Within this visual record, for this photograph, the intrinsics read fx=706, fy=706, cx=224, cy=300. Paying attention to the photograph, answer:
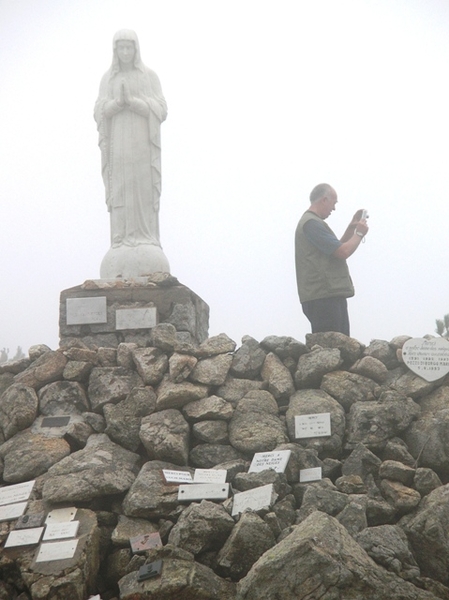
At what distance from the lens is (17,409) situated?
211 inches

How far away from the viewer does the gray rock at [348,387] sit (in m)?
5.37

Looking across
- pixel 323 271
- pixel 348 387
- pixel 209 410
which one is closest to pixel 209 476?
pixel 209 410

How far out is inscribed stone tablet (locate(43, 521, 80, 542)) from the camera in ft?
13.7

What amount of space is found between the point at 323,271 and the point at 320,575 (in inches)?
123

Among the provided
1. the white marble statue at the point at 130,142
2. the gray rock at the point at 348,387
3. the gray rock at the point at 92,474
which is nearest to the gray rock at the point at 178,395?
the gray rock at the point at 92,474

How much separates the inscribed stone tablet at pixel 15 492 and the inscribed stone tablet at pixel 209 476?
1.12m

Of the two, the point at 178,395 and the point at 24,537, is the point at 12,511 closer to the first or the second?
the point at 24,537

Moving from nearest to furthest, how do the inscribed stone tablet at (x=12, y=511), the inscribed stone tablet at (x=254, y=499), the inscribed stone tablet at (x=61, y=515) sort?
the inscribed stone tablet at (x=254, y=499), the inscribed stone tablet at (x=61, y=515), the inscribed stone tablet at (x=12, y=511)

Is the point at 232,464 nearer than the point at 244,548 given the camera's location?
No

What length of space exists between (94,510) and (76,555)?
0.56 metres

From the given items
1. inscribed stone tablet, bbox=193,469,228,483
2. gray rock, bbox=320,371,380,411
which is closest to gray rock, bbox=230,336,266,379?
gray rock, bbox=320,371,380,411

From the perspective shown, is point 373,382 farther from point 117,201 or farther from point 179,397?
point 117,201

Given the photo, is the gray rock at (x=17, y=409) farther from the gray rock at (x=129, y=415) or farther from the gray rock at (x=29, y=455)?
the gray rock at (x=129, y=415)

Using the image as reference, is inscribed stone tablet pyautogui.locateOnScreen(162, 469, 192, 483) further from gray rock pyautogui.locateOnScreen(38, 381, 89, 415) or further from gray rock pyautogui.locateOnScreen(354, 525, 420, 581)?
gray rock pyautogui.locateOnScreen(354, 525, 420, 581)
